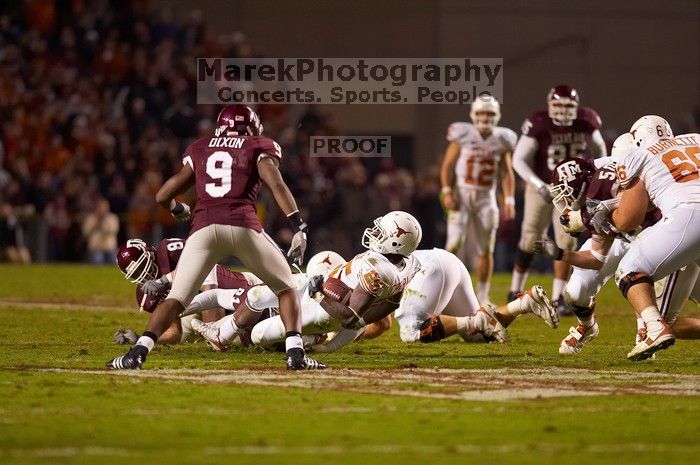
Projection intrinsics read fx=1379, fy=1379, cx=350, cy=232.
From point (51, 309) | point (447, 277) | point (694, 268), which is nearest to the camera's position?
point (694, 268)

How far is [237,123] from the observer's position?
7.97 metres

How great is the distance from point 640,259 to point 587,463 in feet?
10.4

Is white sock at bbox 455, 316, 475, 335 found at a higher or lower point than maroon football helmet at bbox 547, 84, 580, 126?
lower

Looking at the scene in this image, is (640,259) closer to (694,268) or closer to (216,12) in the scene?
(694,268)

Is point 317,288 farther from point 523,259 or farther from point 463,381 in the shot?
point 523,259

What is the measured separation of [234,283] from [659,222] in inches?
113

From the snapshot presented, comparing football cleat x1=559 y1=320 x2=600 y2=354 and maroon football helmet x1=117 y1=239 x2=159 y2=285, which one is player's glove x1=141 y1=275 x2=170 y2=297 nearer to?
maroon football helmet x1=117 y1=239 x2=159 y2=285

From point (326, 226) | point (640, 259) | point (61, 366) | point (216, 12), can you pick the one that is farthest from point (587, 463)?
point (216, 12)

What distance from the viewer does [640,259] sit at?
26.0 ft

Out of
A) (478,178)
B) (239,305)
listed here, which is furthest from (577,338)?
(478,178)

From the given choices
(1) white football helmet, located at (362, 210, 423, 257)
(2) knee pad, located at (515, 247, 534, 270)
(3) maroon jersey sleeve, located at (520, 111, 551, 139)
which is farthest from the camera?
(2) knee pad, located at (515, 247, 534, 270)

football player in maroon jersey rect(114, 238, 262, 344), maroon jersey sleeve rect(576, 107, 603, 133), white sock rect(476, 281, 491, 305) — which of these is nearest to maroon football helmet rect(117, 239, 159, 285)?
football player in maroon jersey rect(114, 238, 262, 344)

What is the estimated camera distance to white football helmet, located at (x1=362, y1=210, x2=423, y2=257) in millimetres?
8398

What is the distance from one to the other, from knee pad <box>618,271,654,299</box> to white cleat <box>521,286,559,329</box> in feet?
3.23
